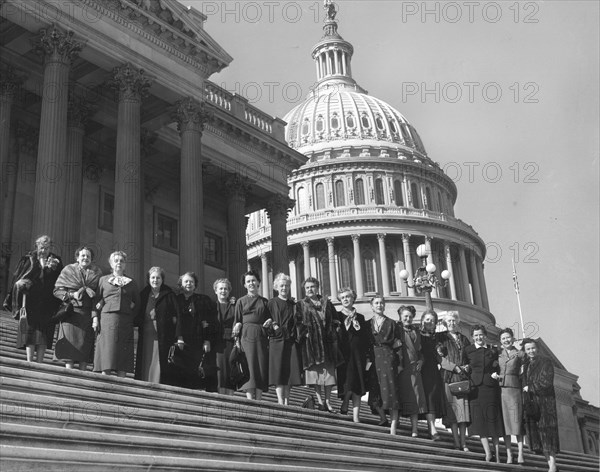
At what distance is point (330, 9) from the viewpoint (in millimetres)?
104062

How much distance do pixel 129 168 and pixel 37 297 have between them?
421 inches

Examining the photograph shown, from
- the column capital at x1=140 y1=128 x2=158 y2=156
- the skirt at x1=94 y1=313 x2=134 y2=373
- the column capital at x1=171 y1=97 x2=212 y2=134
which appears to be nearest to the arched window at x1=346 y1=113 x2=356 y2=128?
the column capital at x1=140 y1=128 x2=158 y2=156

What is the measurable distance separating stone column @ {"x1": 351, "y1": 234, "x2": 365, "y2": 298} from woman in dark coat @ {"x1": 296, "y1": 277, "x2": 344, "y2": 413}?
191 feet

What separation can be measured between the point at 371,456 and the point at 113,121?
1781 centimetres

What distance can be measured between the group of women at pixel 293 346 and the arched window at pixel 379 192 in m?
63.1

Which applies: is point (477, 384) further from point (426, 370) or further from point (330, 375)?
point (330, 375)

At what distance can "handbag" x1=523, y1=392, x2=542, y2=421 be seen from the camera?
12109 mm

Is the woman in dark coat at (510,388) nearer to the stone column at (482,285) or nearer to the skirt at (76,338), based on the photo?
the skirt at (76,338)

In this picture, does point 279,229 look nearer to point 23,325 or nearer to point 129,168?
point 129,168

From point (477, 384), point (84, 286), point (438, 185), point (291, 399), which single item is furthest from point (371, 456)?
point (438, 185)

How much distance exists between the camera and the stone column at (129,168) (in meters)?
19.9

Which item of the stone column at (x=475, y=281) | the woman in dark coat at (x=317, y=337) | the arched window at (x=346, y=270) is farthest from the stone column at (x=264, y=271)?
the woman in dark coat at (x=317, y=337)

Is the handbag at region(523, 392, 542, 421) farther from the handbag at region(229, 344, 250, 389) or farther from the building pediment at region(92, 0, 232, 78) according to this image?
the building pediment at region(92, 0, 232, 78)

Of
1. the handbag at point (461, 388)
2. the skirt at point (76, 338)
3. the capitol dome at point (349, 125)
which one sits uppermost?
the capitol dome at point (349, 125)
